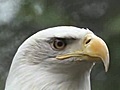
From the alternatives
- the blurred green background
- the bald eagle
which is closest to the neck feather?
the bald eagle

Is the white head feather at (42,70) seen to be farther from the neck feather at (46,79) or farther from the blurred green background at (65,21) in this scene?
the blurred green background at (65,21)

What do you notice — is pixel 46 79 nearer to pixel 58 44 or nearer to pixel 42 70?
pixel 42 70

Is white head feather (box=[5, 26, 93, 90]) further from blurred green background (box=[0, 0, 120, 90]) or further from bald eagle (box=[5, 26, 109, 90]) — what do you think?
blurred green background (box=[0, 0, 120, 90])

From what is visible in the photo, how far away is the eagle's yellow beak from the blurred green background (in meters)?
2.03

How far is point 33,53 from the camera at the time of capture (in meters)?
2.71

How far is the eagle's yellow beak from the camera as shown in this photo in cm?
254

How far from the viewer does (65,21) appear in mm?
4934

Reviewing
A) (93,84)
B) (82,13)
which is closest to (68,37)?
(93,84)

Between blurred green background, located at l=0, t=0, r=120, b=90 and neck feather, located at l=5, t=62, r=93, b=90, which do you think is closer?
neck feather, located at l=5, t=62, r=93, b=90

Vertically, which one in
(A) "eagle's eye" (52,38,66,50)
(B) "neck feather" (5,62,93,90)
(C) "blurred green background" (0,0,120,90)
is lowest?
(B) "neck feather" (5,62,93,90)

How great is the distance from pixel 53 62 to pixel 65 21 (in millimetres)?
2253

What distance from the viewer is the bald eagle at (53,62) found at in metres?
2.64

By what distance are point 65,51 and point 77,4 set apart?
257cm

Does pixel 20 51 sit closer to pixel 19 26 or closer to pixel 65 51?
pixel 65 51
